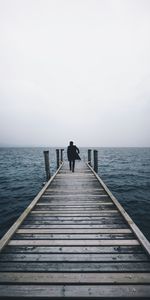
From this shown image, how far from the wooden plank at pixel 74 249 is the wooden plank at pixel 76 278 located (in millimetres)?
526

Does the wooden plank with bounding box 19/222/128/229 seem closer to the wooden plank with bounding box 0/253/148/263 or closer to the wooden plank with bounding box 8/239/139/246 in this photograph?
the wooden plank with bounding box 8/239/139/246

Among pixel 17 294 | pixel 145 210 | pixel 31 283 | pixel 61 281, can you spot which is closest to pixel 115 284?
pixel 61 281

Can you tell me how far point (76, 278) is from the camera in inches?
103

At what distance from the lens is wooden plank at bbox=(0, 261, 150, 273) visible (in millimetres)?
2803

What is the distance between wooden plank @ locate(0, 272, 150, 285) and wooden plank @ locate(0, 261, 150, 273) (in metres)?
0.09

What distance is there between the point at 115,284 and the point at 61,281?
765 millimetres

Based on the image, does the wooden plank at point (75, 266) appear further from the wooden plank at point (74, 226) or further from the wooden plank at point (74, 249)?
the wooden plank at point (74, 226)

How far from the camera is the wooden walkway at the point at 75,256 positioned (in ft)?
8.09

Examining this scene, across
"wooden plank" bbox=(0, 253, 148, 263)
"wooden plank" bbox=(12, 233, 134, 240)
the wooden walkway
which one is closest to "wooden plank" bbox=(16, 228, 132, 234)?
the wooden walkway

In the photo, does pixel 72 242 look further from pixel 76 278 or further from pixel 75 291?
pixel 75 291

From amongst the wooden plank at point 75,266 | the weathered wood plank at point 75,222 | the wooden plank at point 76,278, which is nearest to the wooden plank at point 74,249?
the wooden plank at point 75,266

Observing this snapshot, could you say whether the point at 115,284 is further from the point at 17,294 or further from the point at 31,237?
the point at 31,237

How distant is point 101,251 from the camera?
Answer: 10.6ft

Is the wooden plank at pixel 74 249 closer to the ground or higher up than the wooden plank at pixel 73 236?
closer to the ground
